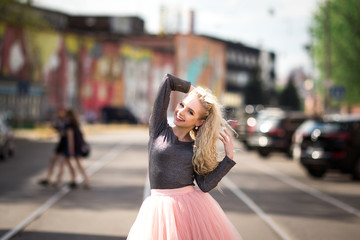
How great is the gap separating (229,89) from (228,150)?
12543 cm

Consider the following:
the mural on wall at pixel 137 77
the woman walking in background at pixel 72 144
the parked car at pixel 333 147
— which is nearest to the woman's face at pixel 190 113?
the woman walking in background at pixel 72 144

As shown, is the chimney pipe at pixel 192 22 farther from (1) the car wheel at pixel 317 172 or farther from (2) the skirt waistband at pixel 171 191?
(2) the skirt waistband at pixel 171 191

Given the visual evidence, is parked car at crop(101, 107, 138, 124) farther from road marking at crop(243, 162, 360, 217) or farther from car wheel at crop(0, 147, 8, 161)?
road marking at crop(243, 162, 360, 217)

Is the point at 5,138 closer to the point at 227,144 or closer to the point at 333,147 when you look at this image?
the point at 333,147

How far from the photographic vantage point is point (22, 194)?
12359 millimetres

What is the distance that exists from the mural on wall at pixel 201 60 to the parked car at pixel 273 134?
226ft

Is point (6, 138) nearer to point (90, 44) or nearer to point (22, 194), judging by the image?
point (22, 194)

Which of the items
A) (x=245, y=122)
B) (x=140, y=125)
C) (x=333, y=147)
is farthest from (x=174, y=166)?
(x=140, y=125)

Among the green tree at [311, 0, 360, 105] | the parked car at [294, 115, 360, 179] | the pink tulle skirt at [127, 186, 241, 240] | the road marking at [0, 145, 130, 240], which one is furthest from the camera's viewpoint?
the green tree at [311, 0, 360, 105]

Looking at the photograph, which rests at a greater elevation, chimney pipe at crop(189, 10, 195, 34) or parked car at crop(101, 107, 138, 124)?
chimney pipe at crop(189, 10, 195, 34)

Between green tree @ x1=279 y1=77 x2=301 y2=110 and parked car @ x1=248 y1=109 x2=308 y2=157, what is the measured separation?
108m

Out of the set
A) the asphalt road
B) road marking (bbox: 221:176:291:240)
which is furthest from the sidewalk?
road marking (bbox: 221:176:291:240)

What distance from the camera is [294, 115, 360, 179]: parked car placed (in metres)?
16.9

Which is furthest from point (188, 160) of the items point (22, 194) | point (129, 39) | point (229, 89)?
point (229, 89)
